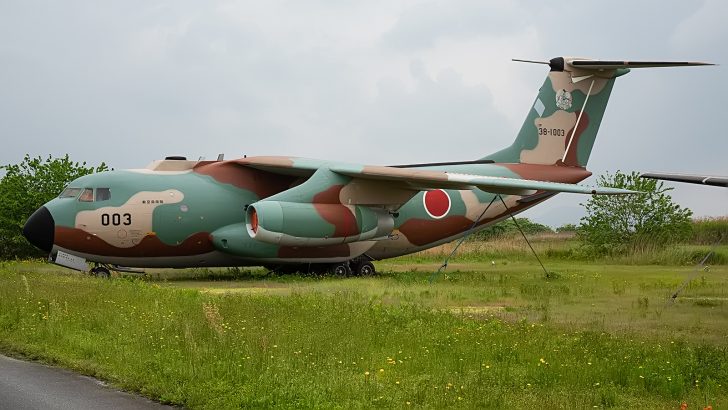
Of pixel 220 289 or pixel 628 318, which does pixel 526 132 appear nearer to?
pixel 220 289

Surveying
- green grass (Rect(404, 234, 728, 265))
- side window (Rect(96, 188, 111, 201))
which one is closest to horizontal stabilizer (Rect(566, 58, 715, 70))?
green grass (Rect(404, 234, 728, 265))

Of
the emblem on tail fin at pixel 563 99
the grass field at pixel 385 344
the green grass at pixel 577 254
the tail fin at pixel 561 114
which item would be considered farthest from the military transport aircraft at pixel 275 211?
the green grass at pixel 577 254

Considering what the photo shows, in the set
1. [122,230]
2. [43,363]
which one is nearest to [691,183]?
[43,363]

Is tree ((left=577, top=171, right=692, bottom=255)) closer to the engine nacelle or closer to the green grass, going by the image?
the green grass

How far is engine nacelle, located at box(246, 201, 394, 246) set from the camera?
23.8 m

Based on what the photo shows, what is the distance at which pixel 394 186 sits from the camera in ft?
85.8

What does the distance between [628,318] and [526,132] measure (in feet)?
45.8

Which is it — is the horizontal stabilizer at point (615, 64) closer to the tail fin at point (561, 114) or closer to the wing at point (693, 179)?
the tail fin at point (561, 114)

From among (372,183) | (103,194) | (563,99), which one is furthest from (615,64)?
(103,194)

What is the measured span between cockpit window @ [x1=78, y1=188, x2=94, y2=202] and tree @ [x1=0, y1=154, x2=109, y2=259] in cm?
934

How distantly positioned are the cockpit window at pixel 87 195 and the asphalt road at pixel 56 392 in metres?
12.9

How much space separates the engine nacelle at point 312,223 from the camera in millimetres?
23766

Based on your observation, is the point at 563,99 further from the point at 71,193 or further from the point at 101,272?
the point at 71,193

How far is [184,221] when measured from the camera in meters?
24.5
